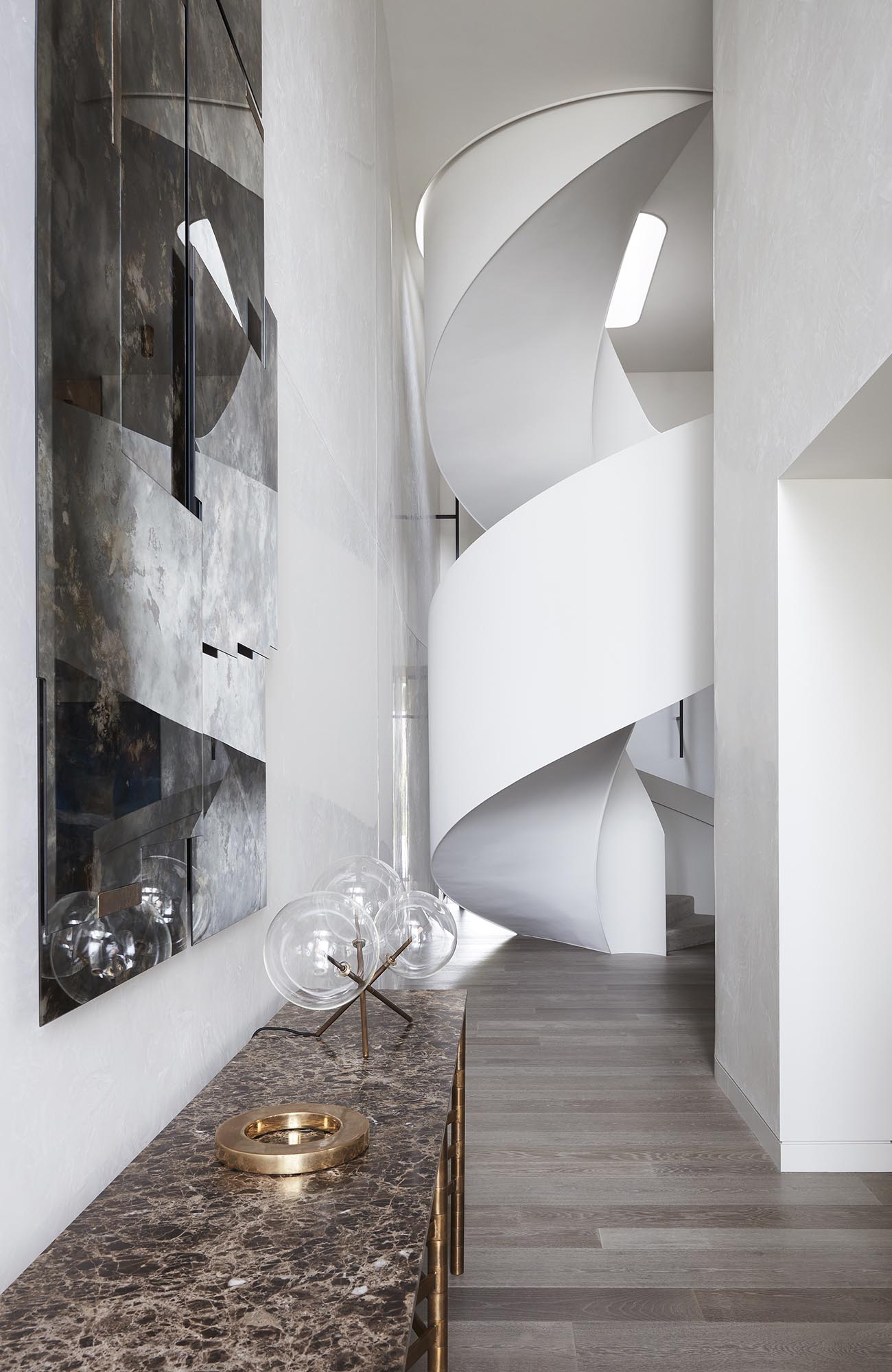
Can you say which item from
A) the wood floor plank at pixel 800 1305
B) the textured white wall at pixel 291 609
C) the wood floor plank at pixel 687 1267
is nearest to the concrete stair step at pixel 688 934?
the textured white wall at pixel 291 609

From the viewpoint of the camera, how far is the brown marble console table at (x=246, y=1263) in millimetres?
871

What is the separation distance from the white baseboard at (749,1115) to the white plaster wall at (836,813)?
0.10m

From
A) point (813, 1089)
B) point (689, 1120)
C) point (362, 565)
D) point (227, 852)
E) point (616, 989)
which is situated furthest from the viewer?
point (616, 989)

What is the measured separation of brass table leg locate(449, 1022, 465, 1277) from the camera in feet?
6.72

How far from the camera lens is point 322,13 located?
119 inches

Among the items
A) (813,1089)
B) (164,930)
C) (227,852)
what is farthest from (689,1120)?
(164,930)

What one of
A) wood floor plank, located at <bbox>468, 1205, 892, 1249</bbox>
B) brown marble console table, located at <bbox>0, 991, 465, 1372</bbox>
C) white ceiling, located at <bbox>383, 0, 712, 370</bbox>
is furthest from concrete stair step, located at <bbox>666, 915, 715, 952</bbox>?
brown marble console table, located at <bbox>0, 991, 465, 1372</bbox>

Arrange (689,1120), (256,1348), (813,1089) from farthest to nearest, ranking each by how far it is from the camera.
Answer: (689,1120)
(813,1089)
(256,1348)

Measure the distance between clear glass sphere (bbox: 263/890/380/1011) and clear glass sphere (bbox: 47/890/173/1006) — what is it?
359 millimetres

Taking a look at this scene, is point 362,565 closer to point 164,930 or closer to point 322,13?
point 322,13

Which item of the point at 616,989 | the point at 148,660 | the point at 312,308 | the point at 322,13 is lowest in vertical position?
the point at 616,989

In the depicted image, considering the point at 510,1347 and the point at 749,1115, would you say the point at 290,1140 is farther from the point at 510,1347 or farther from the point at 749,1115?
the point at 749,1115

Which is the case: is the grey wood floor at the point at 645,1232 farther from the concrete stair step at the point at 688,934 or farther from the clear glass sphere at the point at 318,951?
the concrete stair step at the point at 688,934

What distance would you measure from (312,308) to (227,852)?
5.32ft
